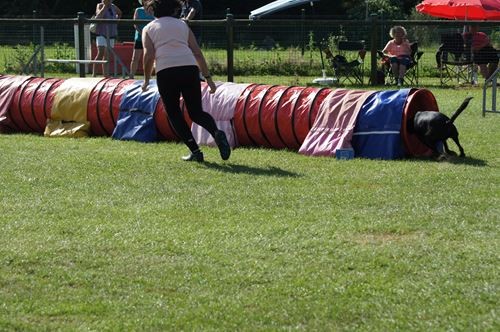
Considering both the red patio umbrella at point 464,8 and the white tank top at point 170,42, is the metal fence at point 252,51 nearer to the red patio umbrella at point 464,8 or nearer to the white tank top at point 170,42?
the red patio umbrella at point 464,8

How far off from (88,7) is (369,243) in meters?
43.1

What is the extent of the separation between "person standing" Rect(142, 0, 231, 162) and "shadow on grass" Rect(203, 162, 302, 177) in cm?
15

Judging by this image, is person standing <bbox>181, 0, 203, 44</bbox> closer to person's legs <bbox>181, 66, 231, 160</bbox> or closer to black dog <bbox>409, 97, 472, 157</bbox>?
person's legs <bbox>181, 66, 231, 160</bbox>

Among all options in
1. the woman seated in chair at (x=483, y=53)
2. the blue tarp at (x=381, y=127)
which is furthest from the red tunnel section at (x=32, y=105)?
the woman seated in chair at (x=483, y=53)

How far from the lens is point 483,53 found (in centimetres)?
1908

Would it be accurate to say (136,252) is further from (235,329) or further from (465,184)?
(465,184)

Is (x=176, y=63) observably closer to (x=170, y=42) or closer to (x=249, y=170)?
(x=170, y=42)

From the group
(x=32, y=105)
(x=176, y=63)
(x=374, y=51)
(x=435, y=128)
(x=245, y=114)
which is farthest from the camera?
(x=374, y=51)

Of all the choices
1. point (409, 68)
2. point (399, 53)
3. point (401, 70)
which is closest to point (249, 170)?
point (401, 70)

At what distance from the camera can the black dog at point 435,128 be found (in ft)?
31.1

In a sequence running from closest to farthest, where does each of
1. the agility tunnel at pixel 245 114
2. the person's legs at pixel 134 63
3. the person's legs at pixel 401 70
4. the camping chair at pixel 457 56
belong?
1. the agility tunnel at pixel 245 114
2. the person's legs at pixel 134 63
3. the person's legs at pixel 401 70
4. the camping chair at pixel 457 56

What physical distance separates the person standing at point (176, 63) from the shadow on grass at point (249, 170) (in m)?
0.15

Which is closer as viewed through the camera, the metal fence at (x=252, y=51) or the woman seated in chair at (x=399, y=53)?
the woman seated in chair at (x=399, y=53)

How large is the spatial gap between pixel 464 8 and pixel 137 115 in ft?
39.9
